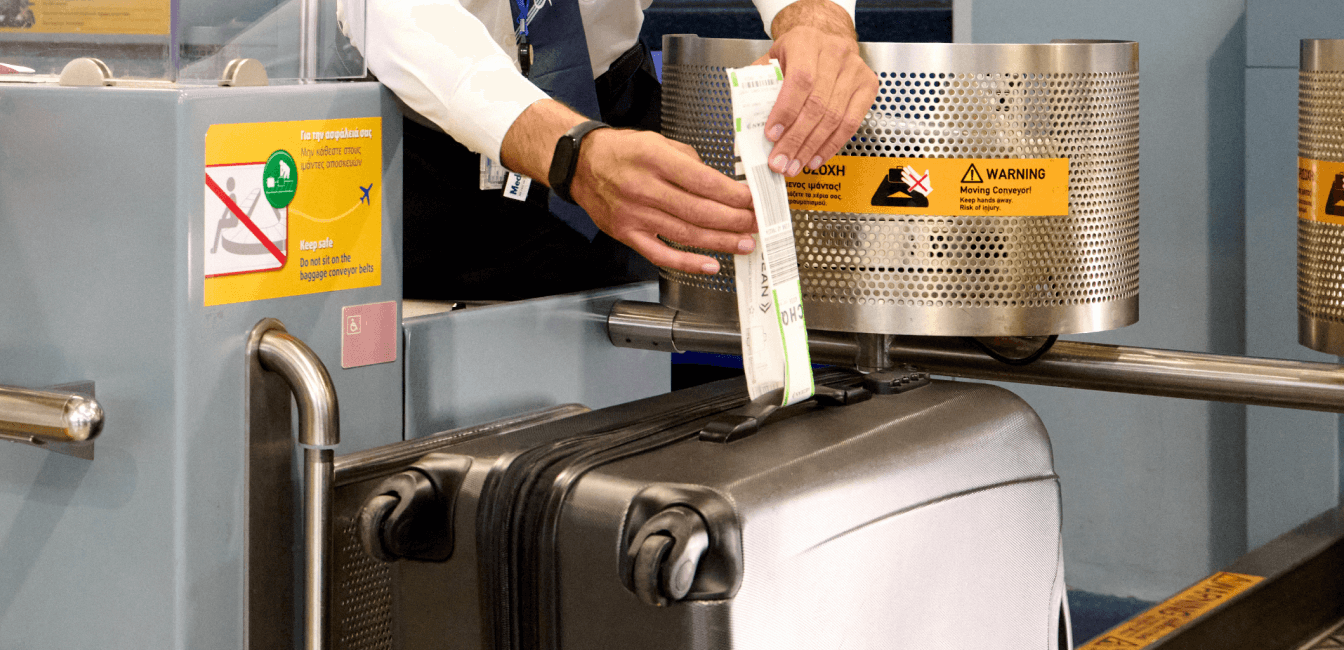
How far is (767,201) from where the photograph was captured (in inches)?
39.8

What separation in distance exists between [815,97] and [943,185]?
157mm

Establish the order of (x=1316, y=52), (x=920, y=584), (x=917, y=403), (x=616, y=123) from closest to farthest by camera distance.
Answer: (x=920, y=584) < (x=917, y=403) < (x=1316, y=52) < (x=616, y=123)

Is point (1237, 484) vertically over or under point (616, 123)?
under

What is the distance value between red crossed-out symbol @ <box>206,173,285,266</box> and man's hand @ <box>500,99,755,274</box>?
0.22 meters

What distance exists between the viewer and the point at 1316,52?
1230 mm

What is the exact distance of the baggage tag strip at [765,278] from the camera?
993 mm

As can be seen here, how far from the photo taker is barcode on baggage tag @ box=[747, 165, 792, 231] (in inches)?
39.3

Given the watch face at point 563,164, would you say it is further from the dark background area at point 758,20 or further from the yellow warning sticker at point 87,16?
Result: the dark background area at point 758,20

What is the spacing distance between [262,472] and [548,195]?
1.58ft

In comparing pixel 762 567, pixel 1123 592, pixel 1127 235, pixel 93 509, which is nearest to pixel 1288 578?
pixel 1127 235

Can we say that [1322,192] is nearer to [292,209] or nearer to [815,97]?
[815,97]

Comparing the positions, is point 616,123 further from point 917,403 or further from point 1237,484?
point 1237,484

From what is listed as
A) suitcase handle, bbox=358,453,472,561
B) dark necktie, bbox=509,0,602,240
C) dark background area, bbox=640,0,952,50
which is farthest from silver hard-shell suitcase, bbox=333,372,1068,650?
dark background area, bbox=640,0,952,50

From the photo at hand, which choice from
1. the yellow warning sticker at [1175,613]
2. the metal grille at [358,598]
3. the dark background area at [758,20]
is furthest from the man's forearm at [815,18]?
the dark background area at [758,20]
